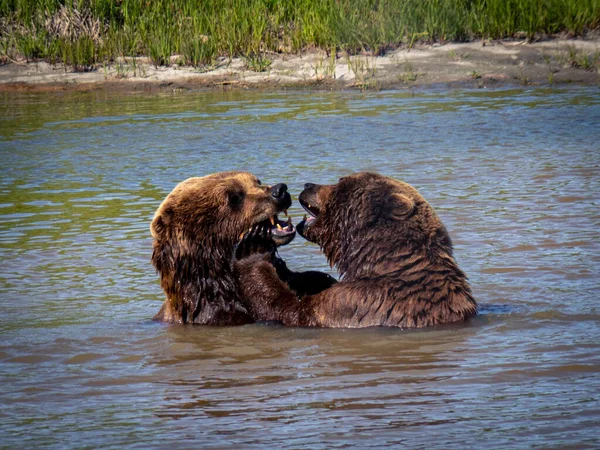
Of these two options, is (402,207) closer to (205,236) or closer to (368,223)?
(368,223)

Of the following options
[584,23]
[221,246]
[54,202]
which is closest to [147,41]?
[584,23]

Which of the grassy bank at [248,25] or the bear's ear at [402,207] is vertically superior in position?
the grassy bank at [248,25]

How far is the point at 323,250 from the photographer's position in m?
5.91

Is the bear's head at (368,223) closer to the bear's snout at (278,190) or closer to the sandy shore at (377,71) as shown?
the bear's snout at (278,190)

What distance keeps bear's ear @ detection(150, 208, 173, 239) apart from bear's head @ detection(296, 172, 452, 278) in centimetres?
77

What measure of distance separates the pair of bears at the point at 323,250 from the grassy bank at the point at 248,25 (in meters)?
10.00

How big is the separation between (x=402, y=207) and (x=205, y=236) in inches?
44.5

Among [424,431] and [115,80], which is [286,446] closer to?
[424,431]

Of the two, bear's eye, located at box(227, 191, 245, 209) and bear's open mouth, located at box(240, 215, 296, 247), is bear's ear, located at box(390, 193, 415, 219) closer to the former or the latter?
bear's open mouth, located at box(240, 215, 296, 247)

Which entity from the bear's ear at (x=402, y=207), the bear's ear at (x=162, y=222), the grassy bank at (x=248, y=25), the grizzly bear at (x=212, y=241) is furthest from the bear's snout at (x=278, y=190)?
the grassy bank at (x=248, y=25)

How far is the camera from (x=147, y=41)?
16938 millimetres

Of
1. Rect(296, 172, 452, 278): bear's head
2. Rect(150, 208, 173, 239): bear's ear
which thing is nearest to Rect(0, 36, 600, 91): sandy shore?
Rect(296, 172, 452, 278): bear's head

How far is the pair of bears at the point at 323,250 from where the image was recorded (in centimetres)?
534

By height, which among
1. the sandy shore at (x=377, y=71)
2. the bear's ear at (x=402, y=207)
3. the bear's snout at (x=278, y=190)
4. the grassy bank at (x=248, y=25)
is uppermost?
the grassy bank at (x=248, y=25)
